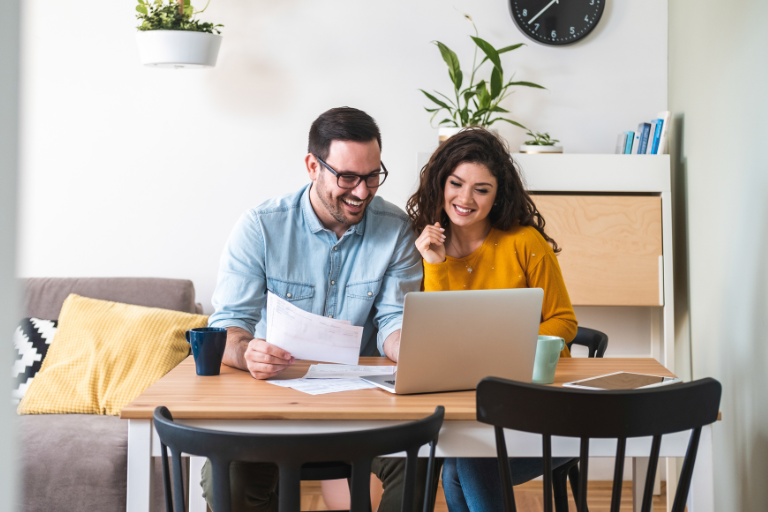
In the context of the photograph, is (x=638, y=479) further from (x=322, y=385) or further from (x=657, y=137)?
(x=657, y=137)

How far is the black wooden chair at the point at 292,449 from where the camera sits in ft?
3.01

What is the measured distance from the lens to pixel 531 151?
107 inches

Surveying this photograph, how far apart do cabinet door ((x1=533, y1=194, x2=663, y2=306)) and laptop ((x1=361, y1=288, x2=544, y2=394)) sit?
1.38 metres

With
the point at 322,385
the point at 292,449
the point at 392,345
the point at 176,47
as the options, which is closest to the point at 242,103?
the point at 176,47

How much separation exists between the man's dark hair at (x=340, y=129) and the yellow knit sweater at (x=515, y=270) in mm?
416

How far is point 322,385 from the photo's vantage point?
1386 mm

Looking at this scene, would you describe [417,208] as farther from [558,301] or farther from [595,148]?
[595,148]

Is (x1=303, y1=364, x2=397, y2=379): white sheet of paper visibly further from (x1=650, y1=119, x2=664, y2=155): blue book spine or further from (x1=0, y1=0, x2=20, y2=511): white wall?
(x1=650, y1=119, x2=664, y2=155): blue book spine

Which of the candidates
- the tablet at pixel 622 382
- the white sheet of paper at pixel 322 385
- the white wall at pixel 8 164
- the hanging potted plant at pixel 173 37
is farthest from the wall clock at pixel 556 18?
the white wall at pixel 8 164

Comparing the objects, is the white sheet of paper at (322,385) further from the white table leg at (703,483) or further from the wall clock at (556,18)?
the wall clock at (556,18)

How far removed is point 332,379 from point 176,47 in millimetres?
1770

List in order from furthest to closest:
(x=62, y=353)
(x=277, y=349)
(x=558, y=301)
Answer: (x=62, y=353) → (x=558, y=301) → (x=277, y=349)

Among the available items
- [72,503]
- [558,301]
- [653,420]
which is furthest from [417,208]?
[72,503]

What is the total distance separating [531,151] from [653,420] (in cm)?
183
